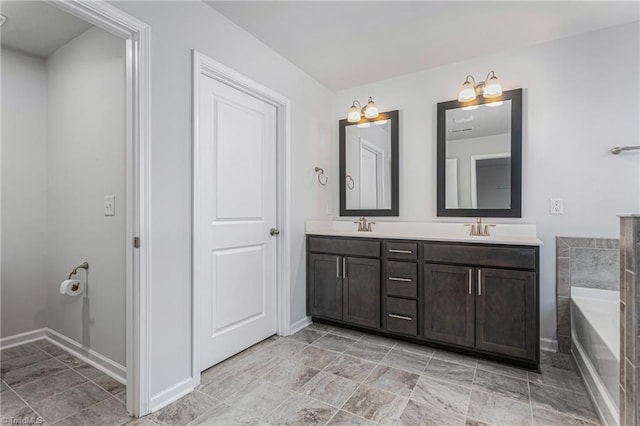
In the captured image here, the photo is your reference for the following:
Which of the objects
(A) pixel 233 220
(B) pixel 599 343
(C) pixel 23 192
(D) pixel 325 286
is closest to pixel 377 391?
(D) pixel 325 286

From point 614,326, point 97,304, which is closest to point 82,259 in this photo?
point 97,304

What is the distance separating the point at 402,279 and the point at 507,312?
710 millimetres

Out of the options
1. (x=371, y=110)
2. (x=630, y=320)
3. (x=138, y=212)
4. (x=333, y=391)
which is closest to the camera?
(x=630, y=320)

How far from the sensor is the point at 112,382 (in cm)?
196

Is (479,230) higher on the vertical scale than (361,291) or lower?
higher

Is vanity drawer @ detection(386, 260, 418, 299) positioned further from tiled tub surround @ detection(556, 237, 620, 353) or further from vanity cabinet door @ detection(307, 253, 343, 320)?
tiled tub surround @ detection(556, 237, 620, 353)

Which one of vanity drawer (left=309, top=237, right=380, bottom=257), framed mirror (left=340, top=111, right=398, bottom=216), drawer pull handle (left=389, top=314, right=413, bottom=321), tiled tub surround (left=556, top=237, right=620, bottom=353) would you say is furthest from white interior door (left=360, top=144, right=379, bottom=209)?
tiled tub surround (left=556, top=237, right=620, bottom=353)

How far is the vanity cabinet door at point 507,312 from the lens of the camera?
6.63 feet

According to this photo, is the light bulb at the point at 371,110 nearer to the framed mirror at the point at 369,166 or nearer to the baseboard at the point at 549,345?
the framed mirror at the point at 369,166

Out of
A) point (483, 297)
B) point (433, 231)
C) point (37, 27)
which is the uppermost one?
point (37, 27)

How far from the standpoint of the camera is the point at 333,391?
6.07 feet

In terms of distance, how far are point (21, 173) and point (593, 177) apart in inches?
171

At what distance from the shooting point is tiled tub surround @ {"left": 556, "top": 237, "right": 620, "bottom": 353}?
222cm

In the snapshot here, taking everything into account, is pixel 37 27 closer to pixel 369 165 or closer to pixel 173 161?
pixel 173 161
